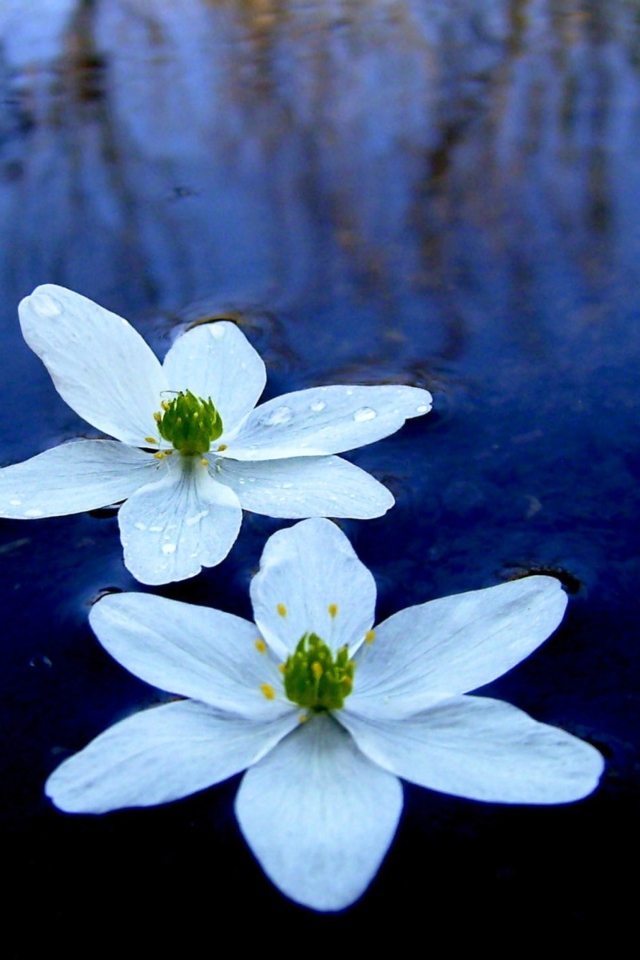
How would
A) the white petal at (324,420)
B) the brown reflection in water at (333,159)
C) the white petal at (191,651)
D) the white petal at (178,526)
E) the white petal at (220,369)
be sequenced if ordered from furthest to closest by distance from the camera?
the brown reflection in water at (333,159) < the white petal at (220,369) < the white petal at (324,420) < the white petal at (178,526) < the white petal at (191,651)

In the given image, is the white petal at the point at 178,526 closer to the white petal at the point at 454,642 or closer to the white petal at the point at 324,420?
the white petal at the point at 324,420

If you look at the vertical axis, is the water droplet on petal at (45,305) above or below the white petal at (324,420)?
above

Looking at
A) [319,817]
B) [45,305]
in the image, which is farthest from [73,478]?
[319,817]

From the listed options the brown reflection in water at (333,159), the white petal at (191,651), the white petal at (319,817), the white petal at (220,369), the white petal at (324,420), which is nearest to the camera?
the white petal at (319,817)

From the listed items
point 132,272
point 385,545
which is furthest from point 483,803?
point 132,272

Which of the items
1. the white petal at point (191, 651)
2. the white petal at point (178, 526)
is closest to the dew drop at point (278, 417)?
the white petal at point (178, 526)

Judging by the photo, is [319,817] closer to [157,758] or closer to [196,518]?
[157,758]
